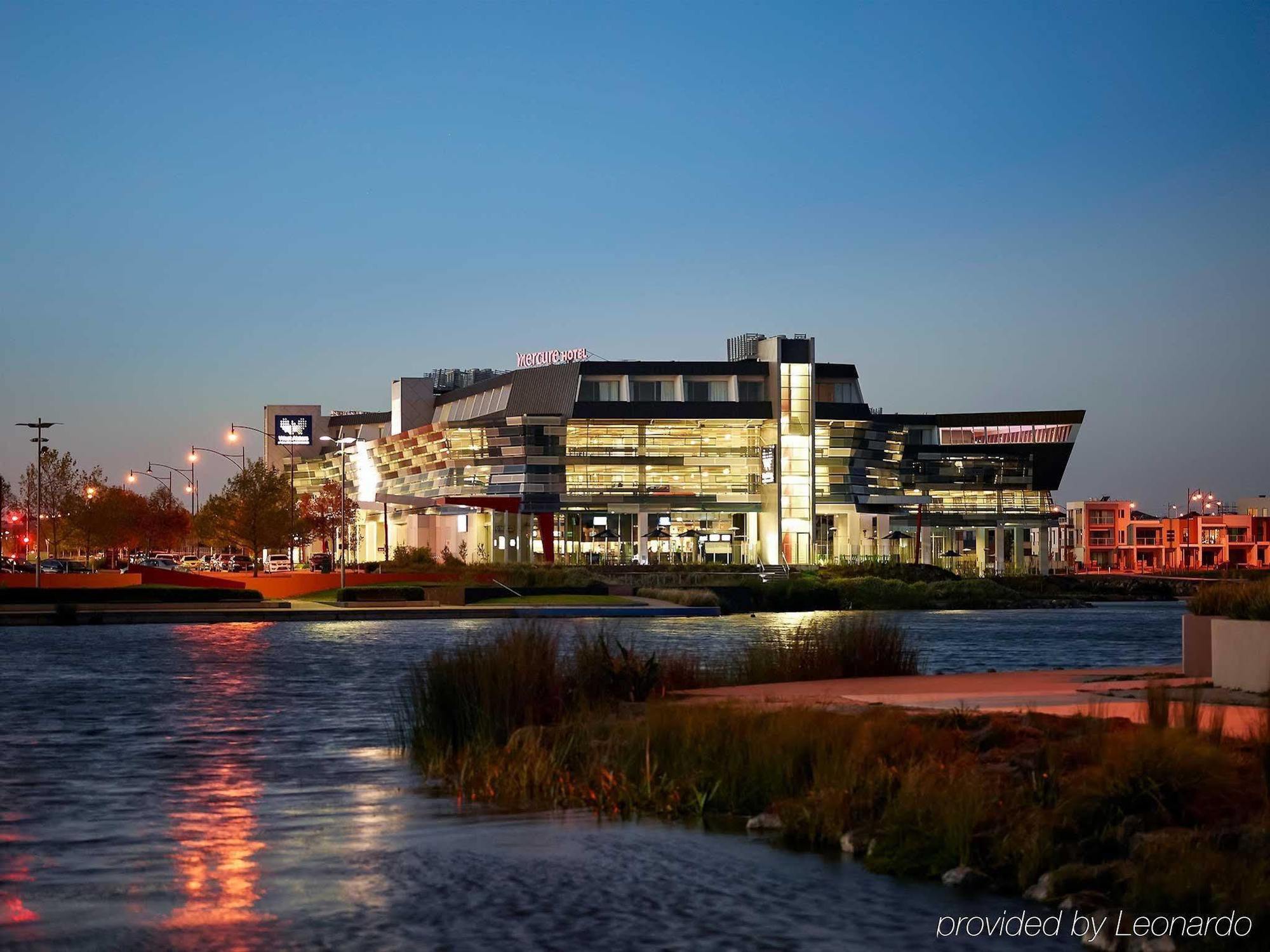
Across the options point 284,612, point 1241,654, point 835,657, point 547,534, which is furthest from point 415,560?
point 1241,654

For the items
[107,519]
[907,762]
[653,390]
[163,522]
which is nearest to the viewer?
[907,762]

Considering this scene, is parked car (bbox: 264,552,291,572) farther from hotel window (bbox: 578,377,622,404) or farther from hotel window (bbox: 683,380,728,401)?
hotel window (bbox: 683,380,728,401)

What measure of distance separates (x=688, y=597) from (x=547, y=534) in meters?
52.7

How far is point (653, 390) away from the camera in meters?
136

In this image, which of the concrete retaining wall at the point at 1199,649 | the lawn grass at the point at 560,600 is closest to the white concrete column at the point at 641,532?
the lawn grass at the point at 560,600

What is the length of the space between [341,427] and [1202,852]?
19156cm

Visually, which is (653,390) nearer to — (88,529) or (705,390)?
(705,390)

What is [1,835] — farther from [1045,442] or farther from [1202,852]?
[1045,442]

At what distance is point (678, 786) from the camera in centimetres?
1672

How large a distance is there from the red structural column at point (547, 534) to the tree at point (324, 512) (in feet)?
57.4

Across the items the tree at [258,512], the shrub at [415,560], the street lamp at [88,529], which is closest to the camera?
the shrub at [415,560]

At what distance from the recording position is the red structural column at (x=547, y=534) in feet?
388

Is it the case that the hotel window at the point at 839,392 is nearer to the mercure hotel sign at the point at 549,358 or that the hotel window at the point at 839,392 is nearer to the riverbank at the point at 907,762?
the mercure hotel sign at the point at 549,358

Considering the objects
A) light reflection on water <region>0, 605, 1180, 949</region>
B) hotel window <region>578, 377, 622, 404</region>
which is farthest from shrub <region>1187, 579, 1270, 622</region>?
hotel window <region>578, 377, 622, 404</region>
